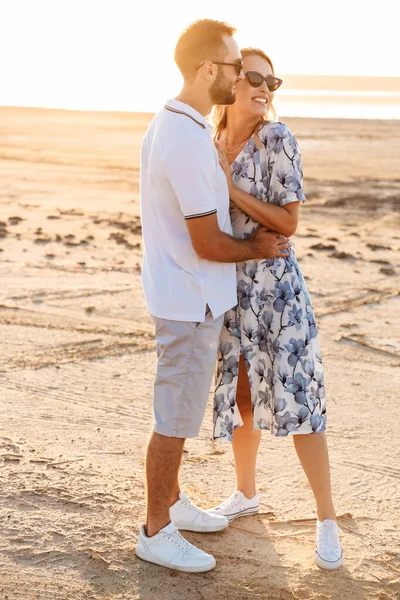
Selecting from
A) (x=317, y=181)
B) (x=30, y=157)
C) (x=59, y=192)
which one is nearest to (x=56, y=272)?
(x=59, y=192)

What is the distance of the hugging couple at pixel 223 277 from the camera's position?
→ 11.4 ft

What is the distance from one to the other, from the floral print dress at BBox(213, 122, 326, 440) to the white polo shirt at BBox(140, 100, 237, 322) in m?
0.17

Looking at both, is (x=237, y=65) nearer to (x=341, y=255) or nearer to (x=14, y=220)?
(x=341, y=255)

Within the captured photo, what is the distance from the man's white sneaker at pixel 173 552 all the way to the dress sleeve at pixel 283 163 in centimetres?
153

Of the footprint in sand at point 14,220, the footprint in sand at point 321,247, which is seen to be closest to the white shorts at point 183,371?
the footprint in sand at point 321,247

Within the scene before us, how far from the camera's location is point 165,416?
3.73m

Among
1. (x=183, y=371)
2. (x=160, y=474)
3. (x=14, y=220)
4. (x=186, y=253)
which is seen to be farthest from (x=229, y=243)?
(x=14, y=220)

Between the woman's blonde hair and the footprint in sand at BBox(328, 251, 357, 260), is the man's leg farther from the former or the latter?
the footprint in sand at BBox(328, 251, 357, 260)

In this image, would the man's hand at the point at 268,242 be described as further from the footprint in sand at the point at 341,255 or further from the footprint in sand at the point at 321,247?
the footprint in sand at the point at 321,247

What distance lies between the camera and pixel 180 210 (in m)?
3.57

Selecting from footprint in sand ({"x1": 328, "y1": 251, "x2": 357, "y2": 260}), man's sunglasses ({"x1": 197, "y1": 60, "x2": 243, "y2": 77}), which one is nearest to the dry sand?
footprint in sand ({"x1": 328, "y1": 251, "x2": 357, "y2": 260})

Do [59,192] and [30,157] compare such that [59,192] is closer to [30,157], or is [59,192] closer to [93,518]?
[30,157]

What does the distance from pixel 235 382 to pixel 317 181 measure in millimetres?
14617

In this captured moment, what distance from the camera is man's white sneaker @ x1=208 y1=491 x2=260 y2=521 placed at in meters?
4.38
